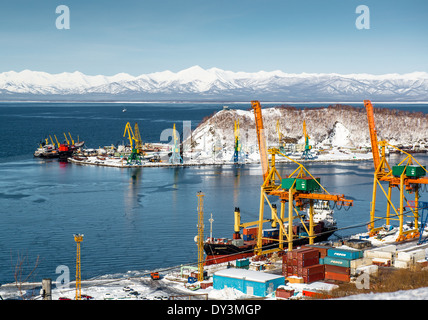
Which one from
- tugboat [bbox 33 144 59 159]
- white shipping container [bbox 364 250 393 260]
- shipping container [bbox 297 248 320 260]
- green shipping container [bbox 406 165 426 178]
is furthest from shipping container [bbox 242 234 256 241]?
tugboat [bbox 33 144 59 159]

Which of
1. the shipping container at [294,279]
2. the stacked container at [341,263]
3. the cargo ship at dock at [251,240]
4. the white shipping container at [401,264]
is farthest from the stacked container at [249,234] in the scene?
the white shipping container at [401,264]

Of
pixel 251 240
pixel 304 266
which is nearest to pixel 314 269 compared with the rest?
pixel 304 266

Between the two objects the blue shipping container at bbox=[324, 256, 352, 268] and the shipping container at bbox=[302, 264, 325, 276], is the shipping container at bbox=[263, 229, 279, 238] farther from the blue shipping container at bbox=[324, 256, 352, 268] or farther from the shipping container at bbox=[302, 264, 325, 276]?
the blue shipping container at bbox=[324, 256, 352, 268]

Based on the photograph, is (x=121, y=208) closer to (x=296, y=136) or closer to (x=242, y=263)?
(x=242, y=263)

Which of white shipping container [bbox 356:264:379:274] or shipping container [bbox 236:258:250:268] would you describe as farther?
shipping container [bbox 236:258:250:268]

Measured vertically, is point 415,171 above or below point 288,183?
above

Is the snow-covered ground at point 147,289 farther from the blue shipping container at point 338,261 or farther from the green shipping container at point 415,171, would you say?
the green shipping container at point 415,171
